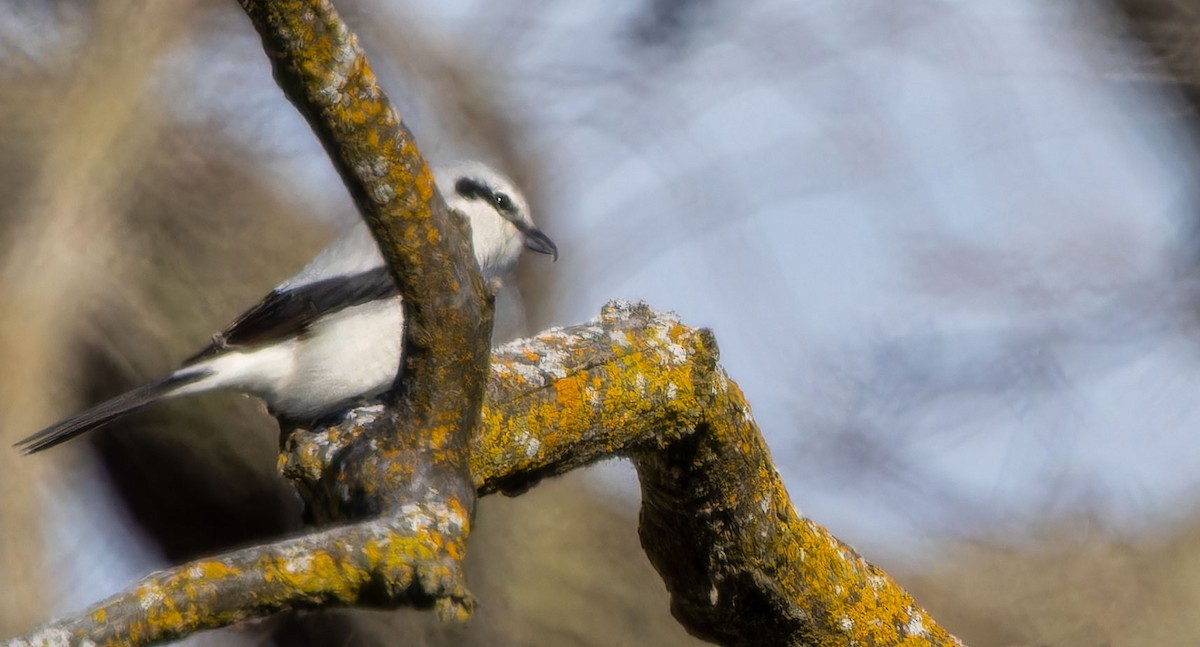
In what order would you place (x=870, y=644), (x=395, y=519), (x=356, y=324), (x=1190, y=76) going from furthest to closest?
(x=1190, y=76)
(x=356, y=324)
(x=870, y=644)
(x=395, y=519)

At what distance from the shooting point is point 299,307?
11.6 ft

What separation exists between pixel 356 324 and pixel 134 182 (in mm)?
1978

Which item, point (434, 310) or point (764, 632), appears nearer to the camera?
point (434, 310)

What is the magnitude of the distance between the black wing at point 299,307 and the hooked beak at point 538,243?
2.52ft

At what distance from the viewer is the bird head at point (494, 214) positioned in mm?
4164

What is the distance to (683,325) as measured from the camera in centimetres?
276

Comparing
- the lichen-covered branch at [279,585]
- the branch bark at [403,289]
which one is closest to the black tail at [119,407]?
the branch bark at [403,289]

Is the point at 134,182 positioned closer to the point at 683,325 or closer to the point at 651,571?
the point at 651,571

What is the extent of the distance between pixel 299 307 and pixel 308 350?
18 centimetres

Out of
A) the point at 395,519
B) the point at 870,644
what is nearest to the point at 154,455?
the point at 870,644

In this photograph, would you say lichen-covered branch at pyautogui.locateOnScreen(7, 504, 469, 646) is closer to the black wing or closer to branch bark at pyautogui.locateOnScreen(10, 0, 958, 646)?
branch bark at pyautogui.locateOnScreen(10, 0, 958, 646)

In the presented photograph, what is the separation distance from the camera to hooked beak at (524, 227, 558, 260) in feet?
13.9

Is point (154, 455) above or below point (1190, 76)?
below

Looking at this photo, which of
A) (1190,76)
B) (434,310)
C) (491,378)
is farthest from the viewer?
(1190,76)
